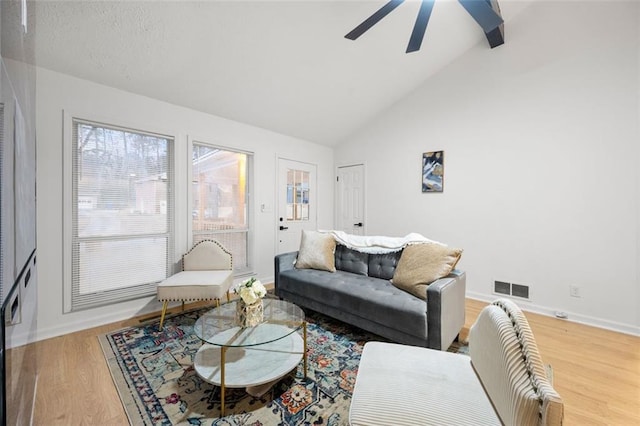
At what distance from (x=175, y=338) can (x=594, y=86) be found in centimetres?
475

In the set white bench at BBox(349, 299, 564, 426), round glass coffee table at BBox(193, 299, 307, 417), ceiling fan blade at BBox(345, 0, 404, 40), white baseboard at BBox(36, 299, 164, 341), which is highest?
ceiling fan blade at BBox(345, 0, 404, 40)

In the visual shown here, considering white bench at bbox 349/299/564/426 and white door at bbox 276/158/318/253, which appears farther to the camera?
white door at bbox 276/158/318/253

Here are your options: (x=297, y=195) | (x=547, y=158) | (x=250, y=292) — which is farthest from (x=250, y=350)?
(x=547, y=158)

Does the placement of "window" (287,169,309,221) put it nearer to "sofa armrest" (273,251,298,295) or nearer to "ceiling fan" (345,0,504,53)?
"sofa armrest" (273,251,298,295)

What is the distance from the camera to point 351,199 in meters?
4.79

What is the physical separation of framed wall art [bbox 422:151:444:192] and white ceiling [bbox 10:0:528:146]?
1.10 metres

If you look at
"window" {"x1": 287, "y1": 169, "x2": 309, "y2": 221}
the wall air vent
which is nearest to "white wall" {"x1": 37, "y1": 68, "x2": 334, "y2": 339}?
"window" {"x1": 287, "y1": 169, "x2": 309, "y2": 221}

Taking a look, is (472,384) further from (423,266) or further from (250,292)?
(250,292)

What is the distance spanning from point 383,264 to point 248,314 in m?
1.53

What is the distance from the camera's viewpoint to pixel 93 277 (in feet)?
8.54

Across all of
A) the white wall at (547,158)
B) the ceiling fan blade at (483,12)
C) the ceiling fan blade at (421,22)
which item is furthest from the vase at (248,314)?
the white wall at (547,158)

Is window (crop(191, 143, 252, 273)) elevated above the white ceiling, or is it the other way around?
the white ceiling

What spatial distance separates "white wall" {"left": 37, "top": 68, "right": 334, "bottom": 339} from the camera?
228 centimetres

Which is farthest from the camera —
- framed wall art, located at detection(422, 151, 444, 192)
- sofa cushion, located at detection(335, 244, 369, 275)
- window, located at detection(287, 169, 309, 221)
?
window, located at detection(287, 169, 309, 221)
